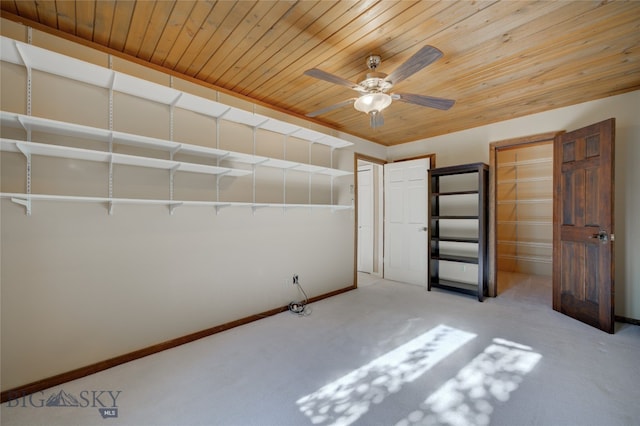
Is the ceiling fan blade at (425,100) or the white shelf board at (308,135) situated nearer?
the ceiling fan blade at (425,100)

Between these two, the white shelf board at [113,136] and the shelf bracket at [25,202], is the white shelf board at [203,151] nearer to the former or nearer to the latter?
the white shelf board at [113,136]

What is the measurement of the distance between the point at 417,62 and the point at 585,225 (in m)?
2.75

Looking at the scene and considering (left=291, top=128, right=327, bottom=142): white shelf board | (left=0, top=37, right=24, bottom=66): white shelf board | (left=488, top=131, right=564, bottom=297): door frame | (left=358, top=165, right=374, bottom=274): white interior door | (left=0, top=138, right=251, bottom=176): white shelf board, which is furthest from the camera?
(left=358, top=165, right=374, bottom=274): white interior door

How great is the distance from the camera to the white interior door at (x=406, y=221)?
442 cm

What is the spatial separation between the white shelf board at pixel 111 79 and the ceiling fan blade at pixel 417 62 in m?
1.37

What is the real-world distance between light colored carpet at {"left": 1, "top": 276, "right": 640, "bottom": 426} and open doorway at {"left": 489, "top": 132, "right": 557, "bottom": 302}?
2.57 meters

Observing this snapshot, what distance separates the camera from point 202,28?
196 centimetres

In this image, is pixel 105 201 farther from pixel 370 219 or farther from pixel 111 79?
pixel 370 219

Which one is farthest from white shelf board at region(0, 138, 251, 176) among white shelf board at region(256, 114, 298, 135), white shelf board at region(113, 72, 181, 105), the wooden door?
the wooden door

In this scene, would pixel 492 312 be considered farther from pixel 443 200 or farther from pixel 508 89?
pixel 508 89

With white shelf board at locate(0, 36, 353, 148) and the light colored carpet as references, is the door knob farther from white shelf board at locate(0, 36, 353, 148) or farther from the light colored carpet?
white shelf board at locate(0, 36, 353, 148)

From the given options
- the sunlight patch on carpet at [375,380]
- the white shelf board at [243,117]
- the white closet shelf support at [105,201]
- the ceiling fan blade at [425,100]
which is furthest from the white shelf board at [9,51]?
the sunlight patch on carpet at [375,380]

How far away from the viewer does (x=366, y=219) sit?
5398mm

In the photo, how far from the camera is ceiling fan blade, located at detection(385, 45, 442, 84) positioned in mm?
1631
